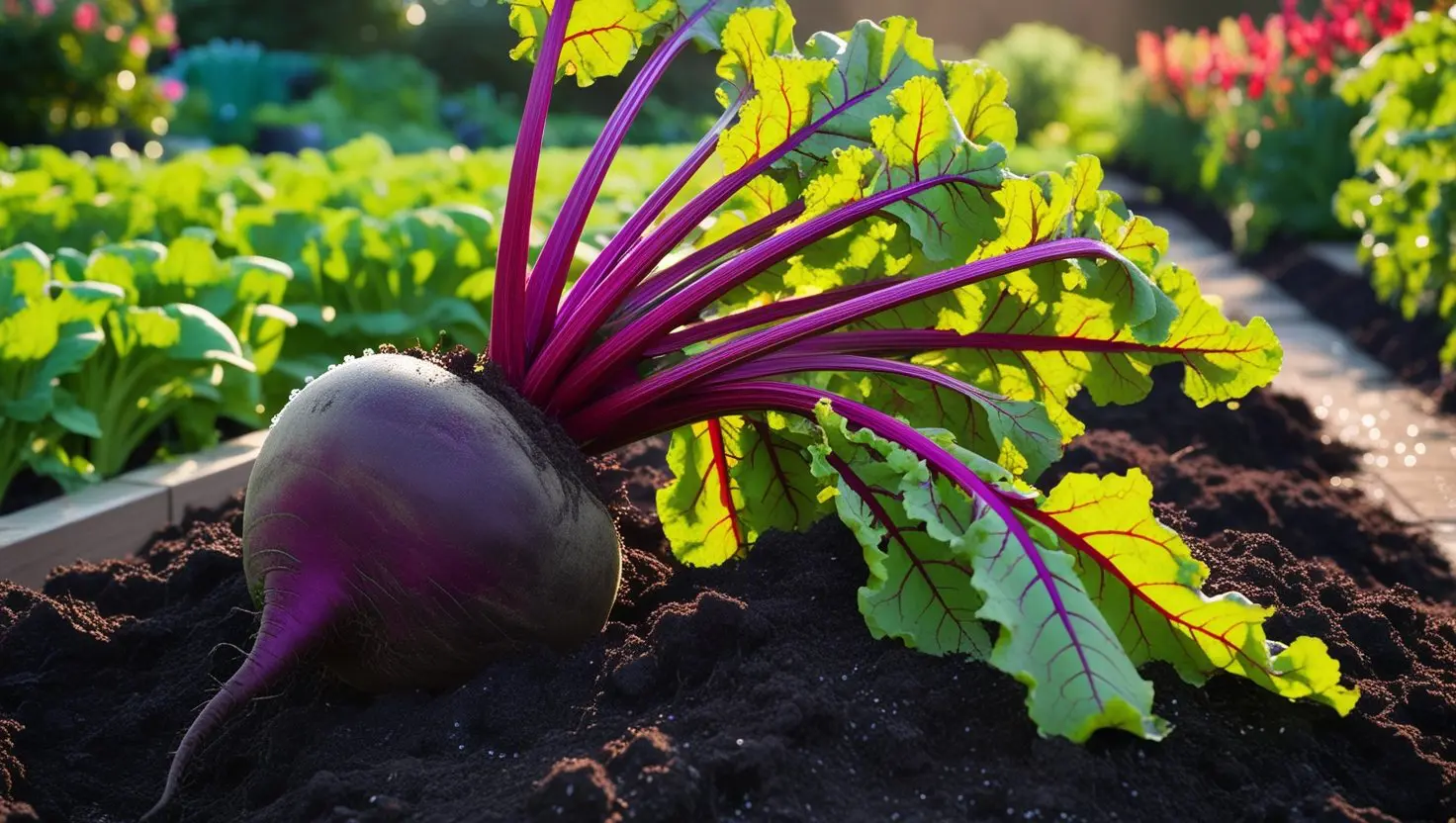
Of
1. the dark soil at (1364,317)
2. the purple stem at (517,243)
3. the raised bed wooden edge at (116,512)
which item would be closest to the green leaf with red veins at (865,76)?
the purple stem at (517,243)

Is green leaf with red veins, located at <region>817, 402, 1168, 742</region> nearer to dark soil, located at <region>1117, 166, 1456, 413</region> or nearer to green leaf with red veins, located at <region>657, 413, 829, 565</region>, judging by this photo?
green leaf with red veins, located at <region>657, 413, 829, 565</region>

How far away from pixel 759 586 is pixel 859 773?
0.61 meters

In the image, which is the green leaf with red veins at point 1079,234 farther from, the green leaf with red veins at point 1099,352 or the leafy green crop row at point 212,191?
the leafy green crop row at point 212,191

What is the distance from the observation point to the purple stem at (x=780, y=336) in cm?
227

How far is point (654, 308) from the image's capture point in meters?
2.42

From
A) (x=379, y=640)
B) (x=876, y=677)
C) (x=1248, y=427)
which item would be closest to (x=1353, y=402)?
(x=1248, y=427)

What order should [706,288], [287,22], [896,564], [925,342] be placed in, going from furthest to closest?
[287,22], [925,342], [706,288], [896,564]

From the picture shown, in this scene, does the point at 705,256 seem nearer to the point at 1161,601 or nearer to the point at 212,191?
the point at 1161,601

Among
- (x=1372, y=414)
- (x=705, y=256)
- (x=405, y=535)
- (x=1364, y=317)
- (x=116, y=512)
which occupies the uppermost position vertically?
(x=705, y=256)

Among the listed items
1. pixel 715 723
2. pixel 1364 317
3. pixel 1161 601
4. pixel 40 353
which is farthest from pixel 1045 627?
pixel 1364 317

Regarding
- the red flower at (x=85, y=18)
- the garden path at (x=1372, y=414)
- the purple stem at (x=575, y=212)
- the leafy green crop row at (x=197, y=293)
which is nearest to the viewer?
the purple stem at (x=575, y=212)

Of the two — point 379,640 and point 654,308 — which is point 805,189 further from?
point 379,640

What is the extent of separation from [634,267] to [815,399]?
1.36 feet

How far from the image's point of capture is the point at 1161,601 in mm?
1997
